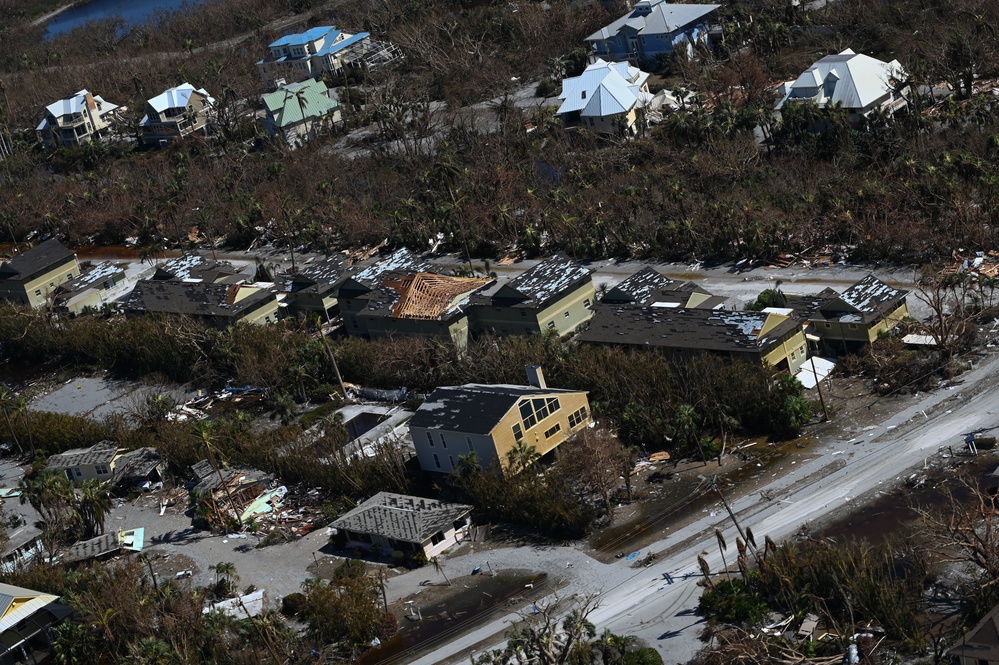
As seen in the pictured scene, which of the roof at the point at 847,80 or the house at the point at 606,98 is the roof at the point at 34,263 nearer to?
the house at the point at 606,98

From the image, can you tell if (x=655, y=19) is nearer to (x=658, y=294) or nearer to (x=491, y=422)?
(x=658, y=294)

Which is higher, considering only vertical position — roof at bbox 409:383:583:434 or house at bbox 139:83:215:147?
house at bbox 139:83:215:147

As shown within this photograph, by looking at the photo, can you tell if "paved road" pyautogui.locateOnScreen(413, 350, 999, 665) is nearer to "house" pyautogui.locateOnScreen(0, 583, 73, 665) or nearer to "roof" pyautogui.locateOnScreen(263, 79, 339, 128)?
"house" pyautogui.locateOnScreen(0, 583, 73, 665)

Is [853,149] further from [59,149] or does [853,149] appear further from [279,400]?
[59,149]

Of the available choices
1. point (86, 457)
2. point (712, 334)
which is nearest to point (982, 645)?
point (712, 334)

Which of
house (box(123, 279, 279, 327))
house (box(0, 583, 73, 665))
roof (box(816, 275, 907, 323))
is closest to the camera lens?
house (box(0, 583, 73, 665))

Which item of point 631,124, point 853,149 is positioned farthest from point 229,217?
point 853,149

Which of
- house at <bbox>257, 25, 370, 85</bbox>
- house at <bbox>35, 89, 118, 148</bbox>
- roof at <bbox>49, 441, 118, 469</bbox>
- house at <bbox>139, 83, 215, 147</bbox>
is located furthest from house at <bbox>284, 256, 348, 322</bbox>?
house at <bbox>35, 89, 118, 148</bbox>
